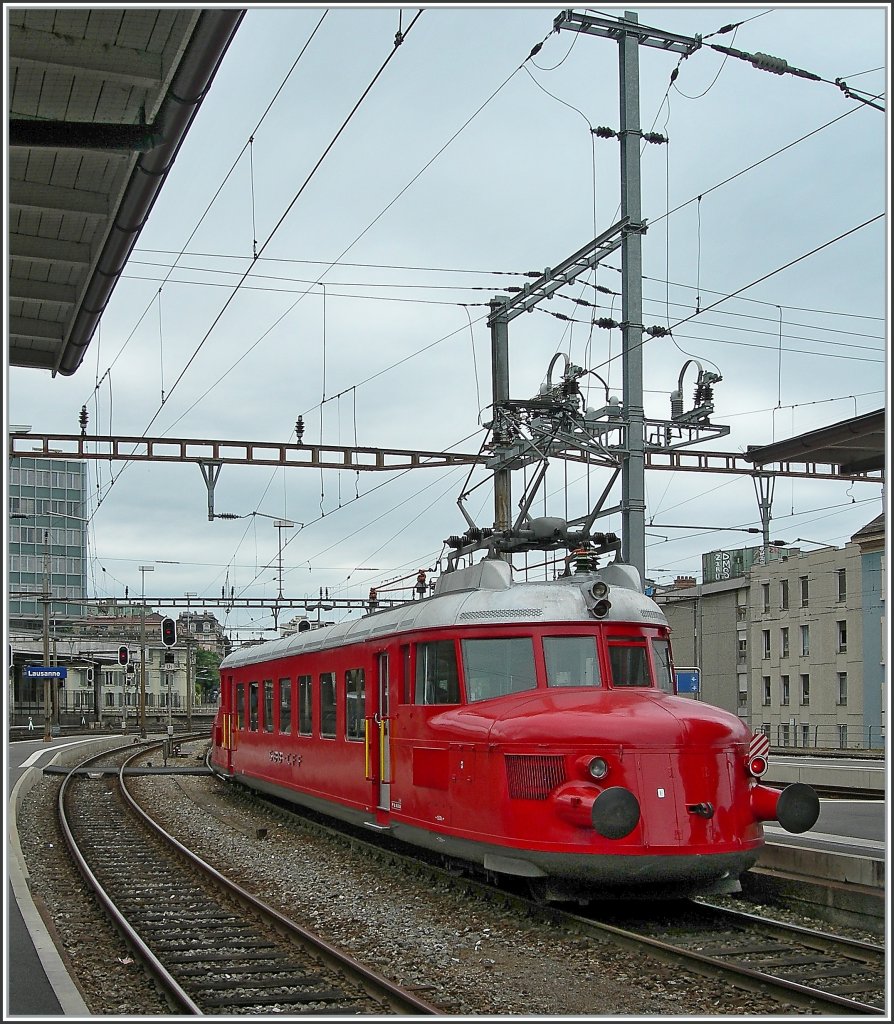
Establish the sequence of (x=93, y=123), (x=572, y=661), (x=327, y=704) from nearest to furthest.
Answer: (x=93, y=123), (x=572, y=661), (x=327, y=704)

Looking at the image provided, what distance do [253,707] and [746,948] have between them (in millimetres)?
13824

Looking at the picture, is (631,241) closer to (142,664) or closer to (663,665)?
(663,665)

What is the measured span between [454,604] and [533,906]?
2967 mm

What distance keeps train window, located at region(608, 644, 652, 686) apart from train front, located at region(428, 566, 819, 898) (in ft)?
1.29

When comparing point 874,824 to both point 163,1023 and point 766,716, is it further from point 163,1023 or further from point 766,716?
point 766,716

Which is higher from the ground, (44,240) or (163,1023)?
(44,240)

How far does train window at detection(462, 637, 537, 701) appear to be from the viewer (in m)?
11.4

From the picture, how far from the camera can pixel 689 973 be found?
858cm

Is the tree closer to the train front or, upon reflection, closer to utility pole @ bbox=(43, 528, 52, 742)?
utility pole @ bbox=(43, 528, 52, 742)

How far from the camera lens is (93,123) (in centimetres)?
999

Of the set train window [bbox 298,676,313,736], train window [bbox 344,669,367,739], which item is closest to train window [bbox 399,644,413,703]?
train window [bbox 344,669,367,739]

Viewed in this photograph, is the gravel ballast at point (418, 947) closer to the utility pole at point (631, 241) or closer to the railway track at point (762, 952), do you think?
the railway track at point (762, 952)

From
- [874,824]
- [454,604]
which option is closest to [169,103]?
[454,604]

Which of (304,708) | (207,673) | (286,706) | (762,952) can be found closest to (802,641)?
(286,706)
